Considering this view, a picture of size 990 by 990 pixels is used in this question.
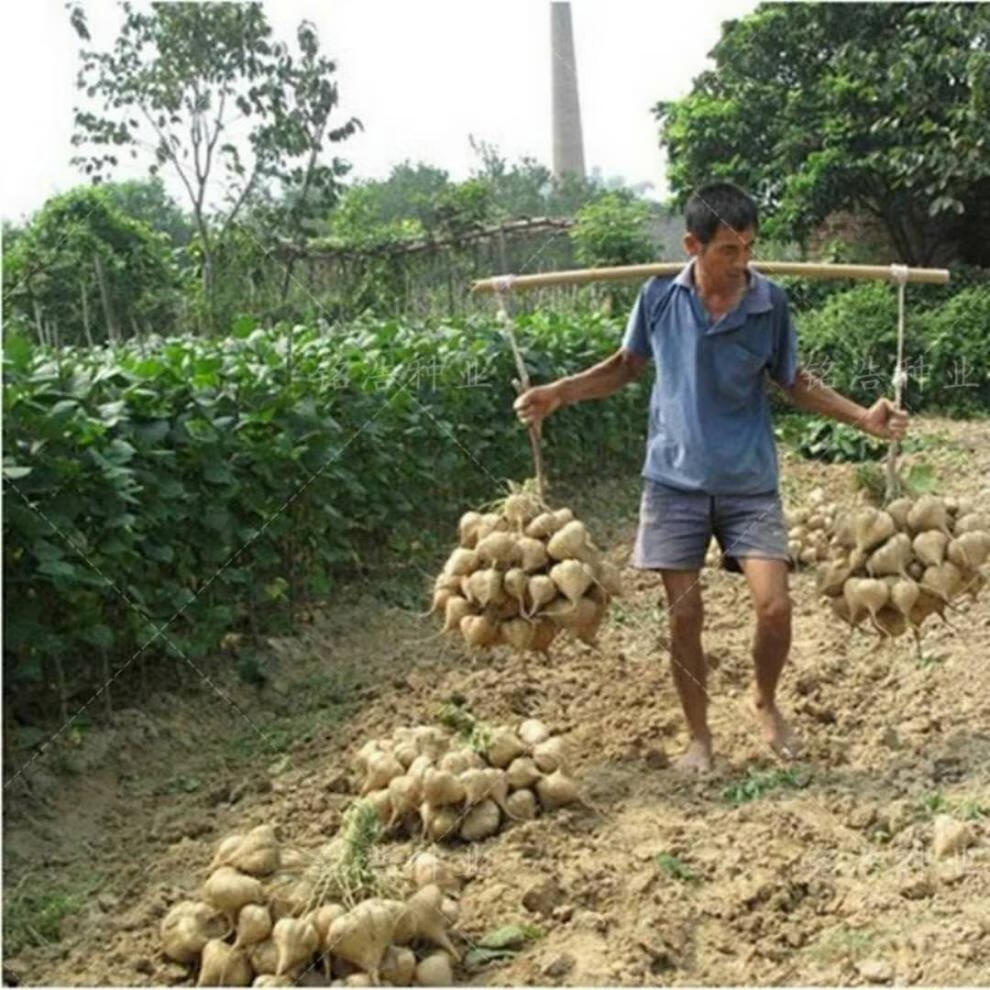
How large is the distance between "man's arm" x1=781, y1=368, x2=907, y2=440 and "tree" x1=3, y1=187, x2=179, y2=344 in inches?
196

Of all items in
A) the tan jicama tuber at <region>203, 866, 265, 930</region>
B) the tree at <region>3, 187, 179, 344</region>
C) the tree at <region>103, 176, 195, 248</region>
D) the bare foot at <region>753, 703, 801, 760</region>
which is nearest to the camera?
the tan jicama tuber at <region>203, 866, 265, 930</region>

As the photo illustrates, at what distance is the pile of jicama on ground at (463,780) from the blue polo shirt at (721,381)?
32.0 inches

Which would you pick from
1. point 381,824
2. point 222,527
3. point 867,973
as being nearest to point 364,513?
point 222,527

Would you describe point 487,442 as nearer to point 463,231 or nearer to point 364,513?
point 364,513

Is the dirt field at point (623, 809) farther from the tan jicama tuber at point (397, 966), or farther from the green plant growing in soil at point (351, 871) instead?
the green plant growing in soil at point (351, 871)

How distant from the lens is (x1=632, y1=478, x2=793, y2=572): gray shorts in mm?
3492

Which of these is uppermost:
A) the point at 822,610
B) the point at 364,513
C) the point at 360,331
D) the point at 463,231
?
the point at 463,231

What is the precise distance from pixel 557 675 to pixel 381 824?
58.5 inches

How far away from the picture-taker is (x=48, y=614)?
375 cm

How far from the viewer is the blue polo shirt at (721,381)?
3463 mm

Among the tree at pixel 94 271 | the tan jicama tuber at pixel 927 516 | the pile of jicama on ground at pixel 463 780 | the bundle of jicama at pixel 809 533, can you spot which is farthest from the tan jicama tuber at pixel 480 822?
the tree at pixel 94 271

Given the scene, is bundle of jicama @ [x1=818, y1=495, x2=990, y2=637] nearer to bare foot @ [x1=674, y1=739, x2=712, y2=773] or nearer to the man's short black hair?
bare foot @ [x1=674, y1=739, x2=712, y2=773]

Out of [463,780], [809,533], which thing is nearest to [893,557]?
[463,780]

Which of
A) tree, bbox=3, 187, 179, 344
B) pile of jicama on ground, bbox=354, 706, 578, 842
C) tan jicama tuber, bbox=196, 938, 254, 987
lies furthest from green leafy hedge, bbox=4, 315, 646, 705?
tree, bbox=3, 187, 179, 344
